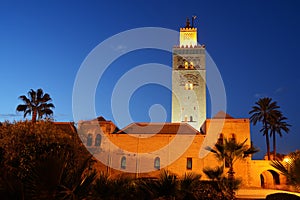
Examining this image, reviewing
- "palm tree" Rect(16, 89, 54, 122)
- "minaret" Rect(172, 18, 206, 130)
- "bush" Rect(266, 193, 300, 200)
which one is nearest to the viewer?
"bush" Rect(266, 193, 300, 200)

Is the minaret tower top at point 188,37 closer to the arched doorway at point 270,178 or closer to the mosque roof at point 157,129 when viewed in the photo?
the mosque roof at point 157,129

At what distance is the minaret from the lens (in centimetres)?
4659

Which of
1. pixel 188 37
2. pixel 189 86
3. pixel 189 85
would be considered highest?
pixel 188 37

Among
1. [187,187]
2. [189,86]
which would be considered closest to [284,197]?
[187,187]

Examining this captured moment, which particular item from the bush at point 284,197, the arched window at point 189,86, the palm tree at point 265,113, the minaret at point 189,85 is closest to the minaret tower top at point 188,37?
the minaret at point 189,85

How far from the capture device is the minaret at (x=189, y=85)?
4659 centimetres

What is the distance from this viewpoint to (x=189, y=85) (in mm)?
48188

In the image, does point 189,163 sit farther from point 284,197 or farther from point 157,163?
point 284,197

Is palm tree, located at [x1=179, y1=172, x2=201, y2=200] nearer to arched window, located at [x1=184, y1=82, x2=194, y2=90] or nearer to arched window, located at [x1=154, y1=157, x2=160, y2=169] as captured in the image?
arched window, located at [x1=154, y1=157, x2=160, y2=169]

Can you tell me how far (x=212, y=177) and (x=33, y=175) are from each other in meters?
13.5

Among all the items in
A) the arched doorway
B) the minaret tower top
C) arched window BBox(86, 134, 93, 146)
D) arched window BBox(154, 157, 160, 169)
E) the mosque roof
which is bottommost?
the arched doorway

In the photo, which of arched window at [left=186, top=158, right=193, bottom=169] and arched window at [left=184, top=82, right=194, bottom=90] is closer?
arched window at [left=186, top=158, right=193, bottom=169]

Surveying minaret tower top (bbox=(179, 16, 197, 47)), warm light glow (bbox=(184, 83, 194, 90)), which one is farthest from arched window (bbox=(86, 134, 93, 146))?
minaret tower top (bbox=(179, 16, 197, 47))

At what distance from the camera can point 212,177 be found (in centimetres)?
1722
